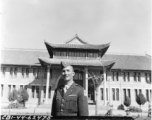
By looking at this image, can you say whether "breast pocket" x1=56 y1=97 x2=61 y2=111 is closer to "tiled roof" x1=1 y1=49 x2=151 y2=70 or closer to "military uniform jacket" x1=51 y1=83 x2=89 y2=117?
"military uniform jacket" x1=51 y1=83 x2=89 y2=117

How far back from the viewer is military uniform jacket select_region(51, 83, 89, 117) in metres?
2.02

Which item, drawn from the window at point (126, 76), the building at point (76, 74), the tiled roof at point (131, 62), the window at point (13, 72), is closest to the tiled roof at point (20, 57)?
the building at point (76, 74)

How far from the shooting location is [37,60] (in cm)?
2809

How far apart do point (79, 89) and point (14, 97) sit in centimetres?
2203

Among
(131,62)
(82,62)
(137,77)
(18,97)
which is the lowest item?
(18,97)

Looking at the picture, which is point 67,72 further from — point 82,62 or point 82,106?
point 82,62

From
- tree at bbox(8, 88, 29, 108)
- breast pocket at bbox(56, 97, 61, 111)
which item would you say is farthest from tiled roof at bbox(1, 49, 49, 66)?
breast pocket at bbox(56, 97, 61, 111)

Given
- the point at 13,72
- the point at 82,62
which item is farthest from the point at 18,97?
the point at 82,62

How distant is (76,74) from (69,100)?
22.2 meters

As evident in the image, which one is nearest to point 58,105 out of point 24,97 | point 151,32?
point 151,32

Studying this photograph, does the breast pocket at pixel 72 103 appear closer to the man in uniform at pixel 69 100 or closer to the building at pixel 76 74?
the man in uniform at pixel 69 100

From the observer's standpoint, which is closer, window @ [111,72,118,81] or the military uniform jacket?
the military uniform jacket

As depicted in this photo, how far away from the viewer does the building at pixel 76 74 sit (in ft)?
77.9

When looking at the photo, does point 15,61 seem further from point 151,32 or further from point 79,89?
point 79,89
